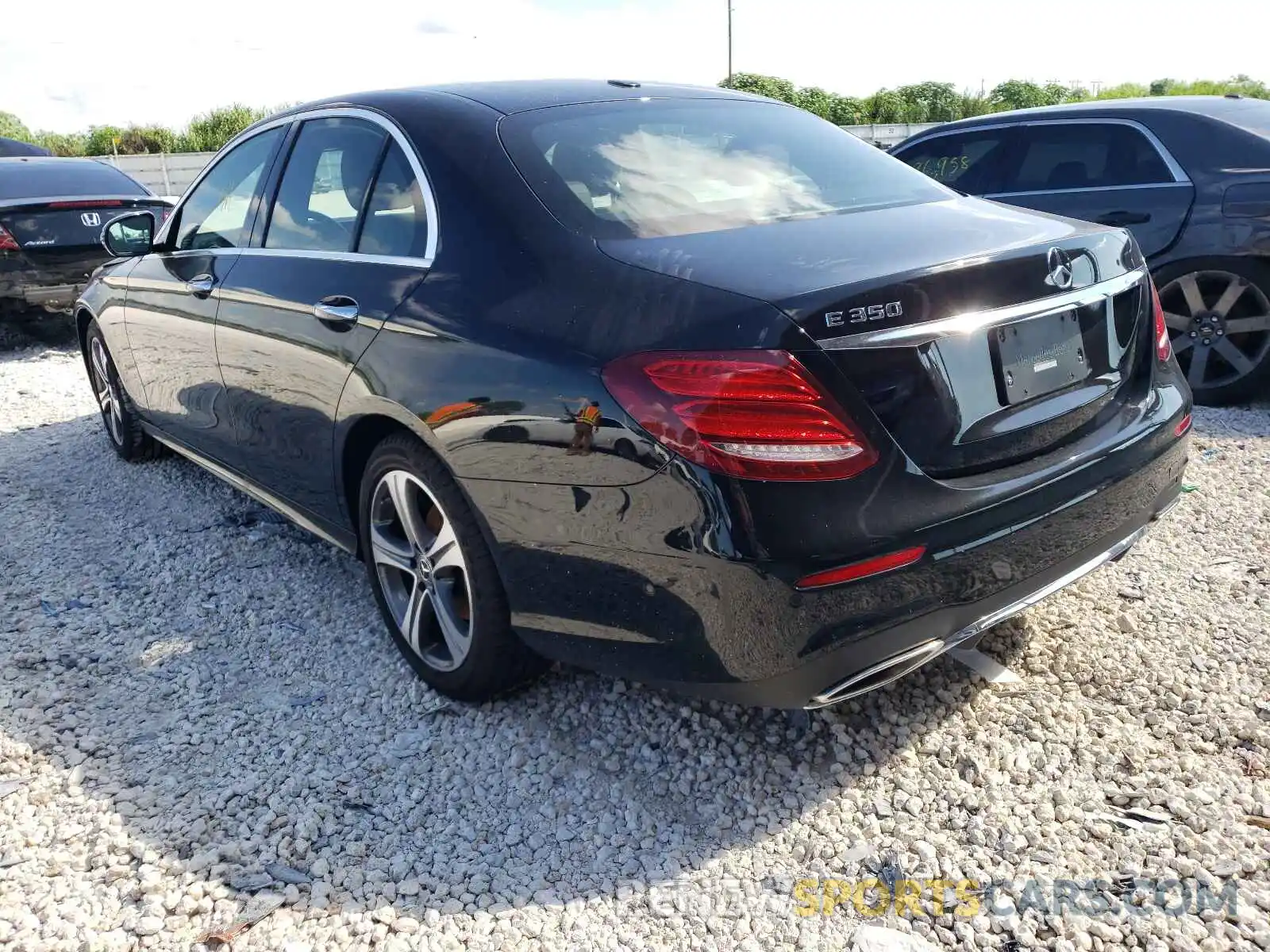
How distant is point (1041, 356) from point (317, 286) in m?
2.10

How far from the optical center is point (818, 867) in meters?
2.33

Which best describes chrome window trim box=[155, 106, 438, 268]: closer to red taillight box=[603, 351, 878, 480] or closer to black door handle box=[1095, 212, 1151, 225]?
red taillight box=[603, 351, 878, 480]

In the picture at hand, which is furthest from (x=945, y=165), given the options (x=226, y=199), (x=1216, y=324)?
(x=226, y=199)

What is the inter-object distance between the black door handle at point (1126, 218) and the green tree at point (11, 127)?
2319 inches

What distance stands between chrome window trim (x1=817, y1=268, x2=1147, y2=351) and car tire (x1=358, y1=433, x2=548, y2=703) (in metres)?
1.10

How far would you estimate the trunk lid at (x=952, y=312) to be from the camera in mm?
2141

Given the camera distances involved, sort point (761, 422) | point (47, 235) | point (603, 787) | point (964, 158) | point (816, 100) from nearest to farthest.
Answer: point (761, 422)
point (603, 787)
point (964, 158)
point (47, 235)
point (816, 100)

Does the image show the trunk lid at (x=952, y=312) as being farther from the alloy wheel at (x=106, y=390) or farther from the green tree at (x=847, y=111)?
the green tree at (x=847, y=111)

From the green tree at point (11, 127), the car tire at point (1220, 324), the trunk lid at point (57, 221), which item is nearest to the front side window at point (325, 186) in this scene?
the car tire at point (1220, 324)

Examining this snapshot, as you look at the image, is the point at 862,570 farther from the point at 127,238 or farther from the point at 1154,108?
the point at 1154,108

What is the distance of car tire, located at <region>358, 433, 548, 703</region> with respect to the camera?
274 centimetres

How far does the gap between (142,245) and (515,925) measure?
3.62 meters

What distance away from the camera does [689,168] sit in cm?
288

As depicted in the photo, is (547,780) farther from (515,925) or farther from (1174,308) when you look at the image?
(1174,308)
